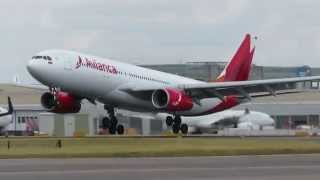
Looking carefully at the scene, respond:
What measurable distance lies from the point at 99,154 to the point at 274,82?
26525 mm

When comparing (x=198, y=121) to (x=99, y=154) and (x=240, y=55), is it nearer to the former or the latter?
(x=240, y=55)

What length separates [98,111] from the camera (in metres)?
91.6

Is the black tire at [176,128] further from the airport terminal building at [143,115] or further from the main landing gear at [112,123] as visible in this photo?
the airport terminal building at [143,115]

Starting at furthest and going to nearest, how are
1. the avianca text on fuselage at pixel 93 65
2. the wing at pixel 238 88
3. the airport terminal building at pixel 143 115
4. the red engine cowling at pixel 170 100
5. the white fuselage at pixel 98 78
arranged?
the airport terminal building at pixel 143 115 < the wing at pixel 238 88 < the red engine cowling at pixel 170 100 < the avianca text on fuselage at pixel 93 65 < the white fuselage at pixel 98 78

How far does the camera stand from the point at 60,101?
185 feet

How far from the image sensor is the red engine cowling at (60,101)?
5634 cm

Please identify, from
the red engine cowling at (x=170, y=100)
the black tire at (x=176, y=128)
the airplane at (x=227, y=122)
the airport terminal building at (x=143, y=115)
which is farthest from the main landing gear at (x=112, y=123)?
the airplane at (x=227, y=122)

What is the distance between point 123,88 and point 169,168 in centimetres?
2958

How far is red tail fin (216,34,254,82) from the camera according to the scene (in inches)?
2542

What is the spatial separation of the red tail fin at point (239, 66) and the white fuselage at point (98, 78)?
23.0 feet

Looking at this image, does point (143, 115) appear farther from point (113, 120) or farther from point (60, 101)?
point (60, 101)

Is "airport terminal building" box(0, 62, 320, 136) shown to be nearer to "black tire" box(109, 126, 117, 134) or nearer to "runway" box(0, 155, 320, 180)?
"black tire" box(109, 126, 117, 134)

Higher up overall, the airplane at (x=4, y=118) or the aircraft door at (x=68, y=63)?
the aircraft door at (x=68, y=63)

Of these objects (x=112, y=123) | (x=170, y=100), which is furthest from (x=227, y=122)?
(x=170, y=100)
